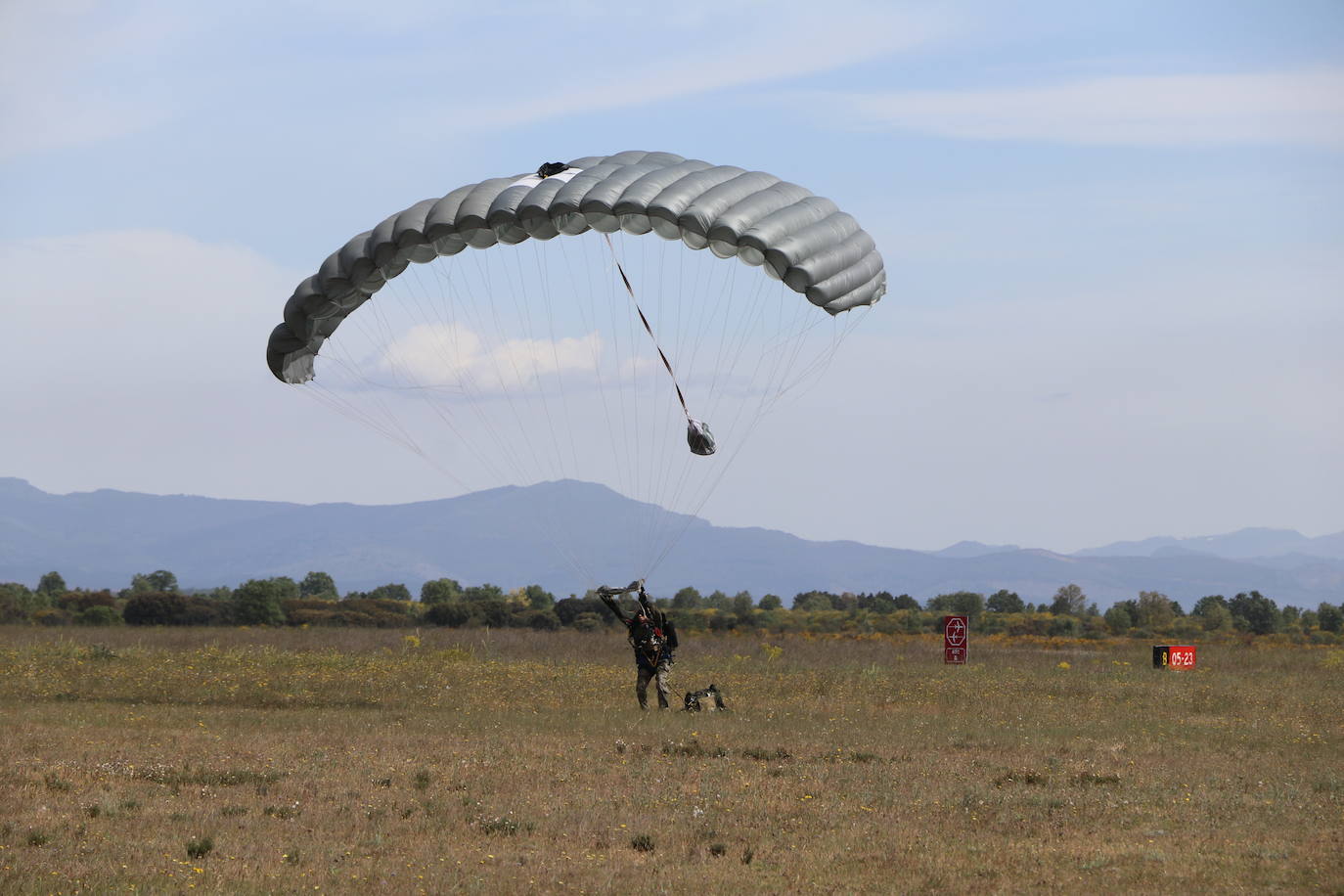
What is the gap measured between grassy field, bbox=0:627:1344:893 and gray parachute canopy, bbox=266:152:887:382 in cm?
694

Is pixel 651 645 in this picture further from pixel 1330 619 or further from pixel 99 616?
pixel 1330 619

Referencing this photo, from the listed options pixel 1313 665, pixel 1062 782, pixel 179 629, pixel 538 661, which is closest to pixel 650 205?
pixel 1062 782

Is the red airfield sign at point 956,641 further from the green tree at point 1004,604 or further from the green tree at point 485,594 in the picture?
the green tree at point 1004,604

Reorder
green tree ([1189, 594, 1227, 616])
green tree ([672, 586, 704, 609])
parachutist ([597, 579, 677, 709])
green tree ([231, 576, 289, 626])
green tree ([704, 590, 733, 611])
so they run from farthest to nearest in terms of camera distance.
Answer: green tree ([704, 590, 733, 611])
green tree ([672, 586, 704, 609])
green tree ([1189, 594, 1227, 616])
green tree ([231, 576, 289, 626])
parachutist ([597, 579, 677, 709])

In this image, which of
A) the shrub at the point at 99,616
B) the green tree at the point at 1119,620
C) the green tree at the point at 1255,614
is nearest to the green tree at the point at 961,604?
the green tree at the point at 1119,620

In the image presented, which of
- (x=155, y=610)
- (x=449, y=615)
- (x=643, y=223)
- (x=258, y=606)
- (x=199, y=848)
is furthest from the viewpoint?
(x=258, y=606)

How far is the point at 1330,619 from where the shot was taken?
2980 inches

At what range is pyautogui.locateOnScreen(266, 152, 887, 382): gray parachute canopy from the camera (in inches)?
760

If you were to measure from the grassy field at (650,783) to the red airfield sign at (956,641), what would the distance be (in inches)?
164

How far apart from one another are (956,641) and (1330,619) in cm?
5170

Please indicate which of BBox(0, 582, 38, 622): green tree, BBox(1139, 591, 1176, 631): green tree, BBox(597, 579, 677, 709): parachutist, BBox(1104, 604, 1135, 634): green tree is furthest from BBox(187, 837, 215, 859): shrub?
BBox(1139, 591, 1176, 631): green tree

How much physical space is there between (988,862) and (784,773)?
4.76 m

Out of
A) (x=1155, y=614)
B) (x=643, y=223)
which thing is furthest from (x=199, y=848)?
(x=1155, y=614)

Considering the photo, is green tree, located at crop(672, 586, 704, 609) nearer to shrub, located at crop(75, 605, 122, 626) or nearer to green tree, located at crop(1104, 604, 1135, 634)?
green tree, located at crop(1104, 604, 1135, 634)
